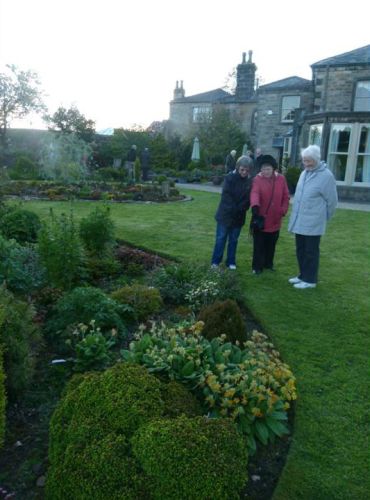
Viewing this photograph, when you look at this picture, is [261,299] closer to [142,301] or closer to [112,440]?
[142,301]

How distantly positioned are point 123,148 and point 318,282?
2455cm

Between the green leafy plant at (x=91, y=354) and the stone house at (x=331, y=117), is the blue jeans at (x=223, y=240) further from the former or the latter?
the stone house at (x=331, y=117)

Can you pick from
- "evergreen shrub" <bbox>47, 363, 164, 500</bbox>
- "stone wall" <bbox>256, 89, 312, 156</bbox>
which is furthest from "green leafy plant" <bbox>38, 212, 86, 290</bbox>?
"stone wall" <bbox>256, 89, 312, 156</bbox>

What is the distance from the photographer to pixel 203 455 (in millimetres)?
2250

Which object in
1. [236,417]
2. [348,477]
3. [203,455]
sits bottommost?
[348,477]

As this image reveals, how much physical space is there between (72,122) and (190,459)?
3064 centimetres

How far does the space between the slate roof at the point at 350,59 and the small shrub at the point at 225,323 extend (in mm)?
20333

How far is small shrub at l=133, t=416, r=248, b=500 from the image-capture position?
218 centimetres

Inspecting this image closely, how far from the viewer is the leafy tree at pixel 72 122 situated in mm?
30047

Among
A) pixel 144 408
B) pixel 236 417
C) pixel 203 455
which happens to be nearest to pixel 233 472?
pixel 203 455

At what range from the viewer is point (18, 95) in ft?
115

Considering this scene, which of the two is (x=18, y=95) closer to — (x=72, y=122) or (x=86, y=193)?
(x=72, y=122)

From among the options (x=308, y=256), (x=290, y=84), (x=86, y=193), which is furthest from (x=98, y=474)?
(x=290, y=84)

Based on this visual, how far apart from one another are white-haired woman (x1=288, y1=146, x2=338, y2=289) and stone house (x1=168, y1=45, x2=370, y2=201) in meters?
13.0
